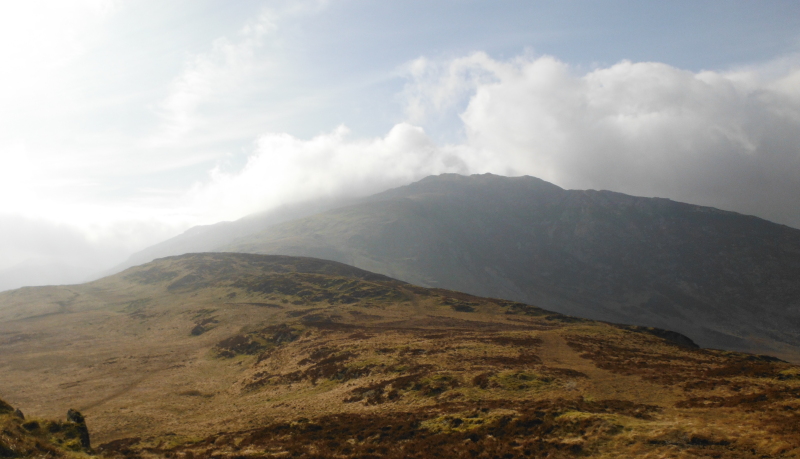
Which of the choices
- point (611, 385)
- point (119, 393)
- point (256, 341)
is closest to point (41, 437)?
point (119, 393)

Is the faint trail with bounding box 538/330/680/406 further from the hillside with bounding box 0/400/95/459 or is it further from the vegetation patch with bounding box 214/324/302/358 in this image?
the vegetation patch with bounding box 214/324/302/358

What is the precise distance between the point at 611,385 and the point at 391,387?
78.0 feet

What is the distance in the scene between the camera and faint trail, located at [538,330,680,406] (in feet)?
109

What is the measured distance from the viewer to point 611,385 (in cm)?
3784

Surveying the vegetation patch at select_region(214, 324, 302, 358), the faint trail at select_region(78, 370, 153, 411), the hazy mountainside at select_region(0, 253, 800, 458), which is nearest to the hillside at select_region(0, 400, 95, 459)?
the hazy mountainside at select_region(0, 253, 800, 458)

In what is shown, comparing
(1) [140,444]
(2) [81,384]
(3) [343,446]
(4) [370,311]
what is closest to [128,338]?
(2) [81,384]

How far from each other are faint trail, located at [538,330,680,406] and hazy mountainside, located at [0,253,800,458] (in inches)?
11.2

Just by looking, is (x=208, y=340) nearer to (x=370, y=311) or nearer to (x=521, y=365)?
(x=370, y=311)

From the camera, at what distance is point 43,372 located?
71875mm

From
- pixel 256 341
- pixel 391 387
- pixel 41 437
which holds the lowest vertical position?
pixel 256 341

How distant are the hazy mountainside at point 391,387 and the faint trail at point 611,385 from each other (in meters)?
0.28

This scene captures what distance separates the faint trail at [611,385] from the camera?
109 feet

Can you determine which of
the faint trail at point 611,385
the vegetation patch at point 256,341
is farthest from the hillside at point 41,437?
the vegetation patch at point 256,341

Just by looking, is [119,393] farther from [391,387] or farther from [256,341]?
[391,387]
